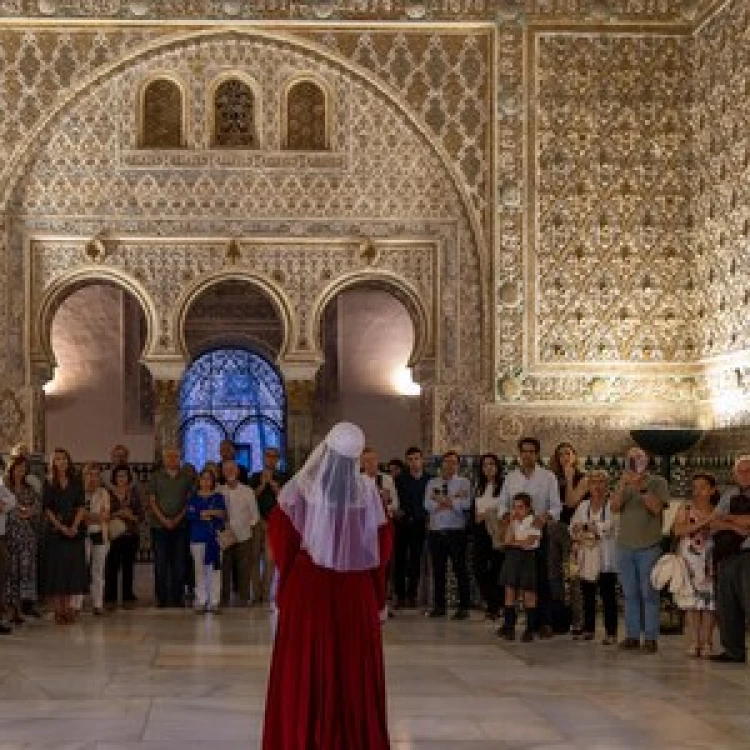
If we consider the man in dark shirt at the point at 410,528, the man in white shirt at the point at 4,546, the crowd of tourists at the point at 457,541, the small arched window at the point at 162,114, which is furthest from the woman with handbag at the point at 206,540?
the small arched window at the point at 162,114

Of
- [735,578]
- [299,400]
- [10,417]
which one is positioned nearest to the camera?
[735,578]

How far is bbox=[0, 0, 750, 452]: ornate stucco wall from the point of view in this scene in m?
15.7

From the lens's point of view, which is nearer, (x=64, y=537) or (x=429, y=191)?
(x=64, y=537)

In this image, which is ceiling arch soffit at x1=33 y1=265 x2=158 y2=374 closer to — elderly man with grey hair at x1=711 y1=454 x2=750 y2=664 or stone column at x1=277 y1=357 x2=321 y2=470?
stone column at x1=277 y1=357 x2=321 y2=470

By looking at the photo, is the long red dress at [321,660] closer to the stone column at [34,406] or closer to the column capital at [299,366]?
the stone column at [34,406]

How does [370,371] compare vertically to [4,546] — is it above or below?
above

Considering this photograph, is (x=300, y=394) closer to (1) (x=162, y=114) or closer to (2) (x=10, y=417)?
(2) (x=10, y=417)

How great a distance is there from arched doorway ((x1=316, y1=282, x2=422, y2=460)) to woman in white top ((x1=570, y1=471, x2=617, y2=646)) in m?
9.74

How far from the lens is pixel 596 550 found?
11.2m

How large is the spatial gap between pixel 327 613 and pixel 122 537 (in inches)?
310

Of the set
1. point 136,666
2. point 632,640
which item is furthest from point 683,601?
point 136,666

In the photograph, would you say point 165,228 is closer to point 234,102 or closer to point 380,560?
point 234,102

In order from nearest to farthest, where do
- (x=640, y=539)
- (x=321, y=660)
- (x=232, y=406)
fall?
(x=321, y=660)
(x=640, y=539)
(x=232, y=406)

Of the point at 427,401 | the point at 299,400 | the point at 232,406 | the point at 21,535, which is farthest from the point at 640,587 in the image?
the point at 232,406
